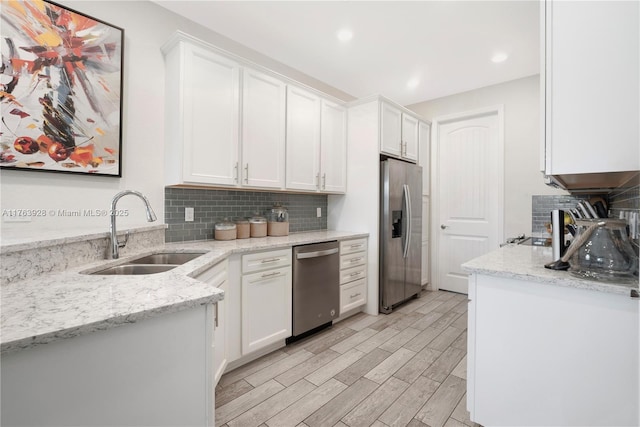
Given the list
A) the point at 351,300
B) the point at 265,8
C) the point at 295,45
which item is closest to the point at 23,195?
the point at 265,8

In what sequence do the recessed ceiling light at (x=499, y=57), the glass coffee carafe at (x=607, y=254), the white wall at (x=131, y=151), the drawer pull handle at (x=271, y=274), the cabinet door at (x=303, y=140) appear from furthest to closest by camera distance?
the recessed ceiling light at (x=499, y=57) → the cabinet door at (x=303, y=140) → the drawer pull handle at (x=271, y=274) → the white wall at (x=131, y=151) → the glass coffee carafe at (x=607, y=254)

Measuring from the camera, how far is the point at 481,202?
377cm

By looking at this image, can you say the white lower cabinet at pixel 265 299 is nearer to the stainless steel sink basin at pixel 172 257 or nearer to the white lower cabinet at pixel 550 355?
the stainless steel sink basin at pixel 172 257

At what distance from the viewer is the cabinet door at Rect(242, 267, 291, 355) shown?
2.13 m

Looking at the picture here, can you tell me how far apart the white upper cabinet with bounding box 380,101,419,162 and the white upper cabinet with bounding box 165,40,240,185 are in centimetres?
168

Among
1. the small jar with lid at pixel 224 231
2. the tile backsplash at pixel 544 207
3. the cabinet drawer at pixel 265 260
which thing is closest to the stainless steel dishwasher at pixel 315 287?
the cabinet drawer at pixel 265 260

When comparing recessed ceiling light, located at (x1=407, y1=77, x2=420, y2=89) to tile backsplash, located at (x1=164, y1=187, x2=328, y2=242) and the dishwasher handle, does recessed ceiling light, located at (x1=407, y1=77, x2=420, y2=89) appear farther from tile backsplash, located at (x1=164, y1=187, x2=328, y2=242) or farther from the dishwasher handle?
the dishwasher handle

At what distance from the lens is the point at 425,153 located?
4.09 metres

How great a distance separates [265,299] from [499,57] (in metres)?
3.33

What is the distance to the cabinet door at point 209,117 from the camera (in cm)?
211

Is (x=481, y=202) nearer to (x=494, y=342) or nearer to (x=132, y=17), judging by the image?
(x=494, y=342)

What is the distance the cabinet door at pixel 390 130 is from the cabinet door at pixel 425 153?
583mm

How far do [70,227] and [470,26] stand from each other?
134 inches

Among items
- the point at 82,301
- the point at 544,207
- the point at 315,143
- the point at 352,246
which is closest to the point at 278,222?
the point at 352,246
